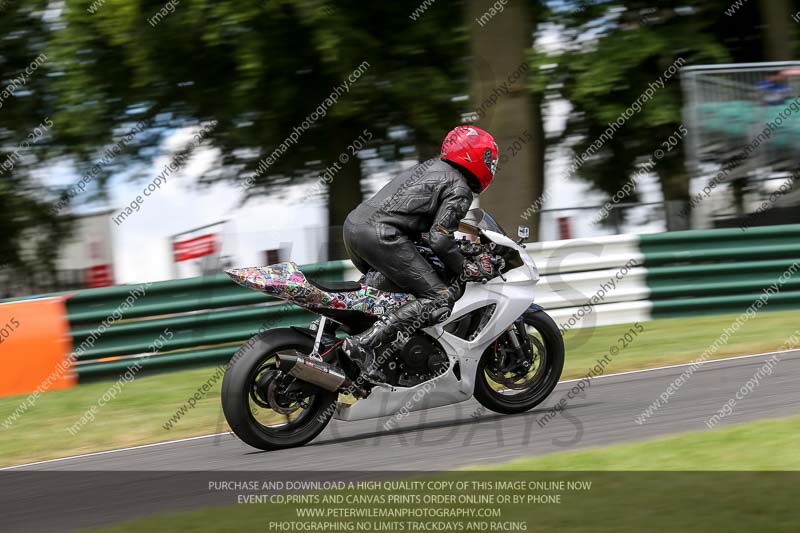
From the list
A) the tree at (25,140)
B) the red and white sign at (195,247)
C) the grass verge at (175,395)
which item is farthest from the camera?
the tree at (25,140)

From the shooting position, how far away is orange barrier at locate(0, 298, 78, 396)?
31.7 feet

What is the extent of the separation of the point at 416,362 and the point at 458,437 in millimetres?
561

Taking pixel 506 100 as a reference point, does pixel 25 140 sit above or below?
below

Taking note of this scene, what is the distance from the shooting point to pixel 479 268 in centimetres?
675

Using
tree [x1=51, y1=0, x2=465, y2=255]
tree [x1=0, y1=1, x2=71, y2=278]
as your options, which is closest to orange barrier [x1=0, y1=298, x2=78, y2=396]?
tree [x1=51, y1=0, x2=465, y2=255]

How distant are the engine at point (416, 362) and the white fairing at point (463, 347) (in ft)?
0.14

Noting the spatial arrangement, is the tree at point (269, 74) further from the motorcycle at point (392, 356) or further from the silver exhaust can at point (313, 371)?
the silver exhaust can at point (313, 371)

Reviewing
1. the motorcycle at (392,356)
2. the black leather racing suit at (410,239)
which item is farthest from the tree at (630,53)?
the black leather racing suit at (410,239)

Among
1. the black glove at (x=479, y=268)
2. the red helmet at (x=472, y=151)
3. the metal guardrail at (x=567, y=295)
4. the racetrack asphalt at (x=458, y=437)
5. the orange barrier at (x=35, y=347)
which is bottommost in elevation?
the metal guardrail at (x=567, y=295)

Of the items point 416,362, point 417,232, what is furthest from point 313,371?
point 417,232

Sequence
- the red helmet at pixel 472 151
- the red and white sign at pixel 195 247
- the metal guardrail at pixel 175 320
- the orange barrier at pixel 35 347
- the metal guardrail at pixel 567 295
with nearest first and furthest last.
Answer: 1. the red helmet at pixel 472 151
2. the orange barrier at pixel 35 347
3. the metal guardrail at pixel 175 320
4. the metal guardrail at pixel 567 295
5. the red and white sign at pixel 195 247

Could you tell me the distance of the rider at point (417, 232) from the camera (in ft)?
21.4

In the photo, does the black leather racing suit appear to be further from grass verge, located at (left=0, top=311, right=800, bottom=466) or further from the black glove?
grass verge, located at (left=0, top=311, right=800, bottom=466)

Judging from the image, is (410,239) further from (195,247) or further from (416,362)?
(195,247)
